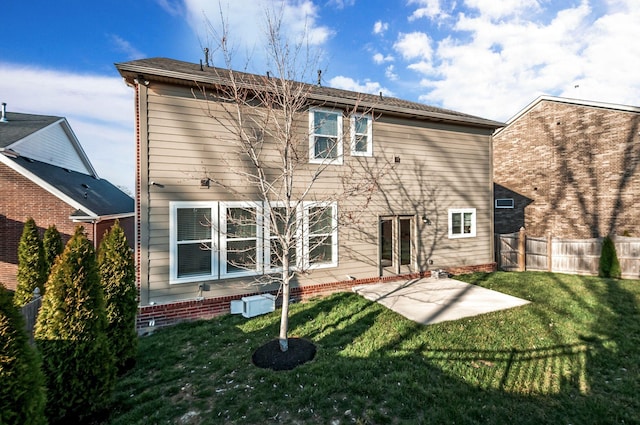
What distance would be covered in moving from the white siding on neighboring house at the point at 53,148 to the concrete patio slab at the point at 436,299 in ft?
50.1

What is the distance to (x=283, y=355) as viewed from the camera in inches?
185

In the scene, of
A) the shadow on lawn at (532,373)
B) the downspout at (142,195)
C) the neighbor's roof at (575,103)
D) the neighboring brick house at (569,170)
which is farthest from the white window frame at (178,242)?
the neighbor's roof at (575,103)

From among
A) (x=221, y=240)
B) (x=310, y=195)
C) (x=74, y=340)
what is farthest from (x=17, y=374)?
(x=310, y=195)

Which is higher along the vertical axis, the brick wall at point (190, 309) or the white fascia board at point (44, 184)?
the white fascia board at point (44, 184)

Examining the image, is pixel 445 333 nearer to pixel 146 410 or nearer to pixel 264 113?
pixel 146 410

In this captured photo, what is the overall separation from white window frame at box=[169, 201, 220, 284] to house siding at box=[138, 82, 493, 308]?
0.36 feet

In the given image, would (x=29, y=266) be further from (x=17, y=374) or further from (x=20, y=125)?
(x=20, y=125)

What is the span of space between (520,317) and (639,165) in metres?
10.00

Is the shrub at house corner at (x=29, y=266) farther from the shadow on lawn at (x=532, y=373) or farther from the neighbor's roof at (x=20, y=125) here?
the shadow on lawn at (x=532, y=373)

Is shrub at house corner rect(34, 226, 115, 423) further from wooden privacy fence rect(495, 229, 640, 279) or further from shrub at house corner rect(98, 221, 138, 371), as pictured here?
wooden privacy fence rect(495, 229, 640, 279)

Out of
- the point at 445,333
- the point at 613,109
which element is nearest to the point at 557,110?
the point at 613,109

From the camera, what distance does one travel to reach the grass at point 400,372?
11.2 ft

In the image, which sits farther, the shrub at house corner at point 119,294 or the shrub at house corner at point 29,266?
the shrub at house corner at point 29,266

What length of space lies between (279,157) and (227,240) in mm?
2443
